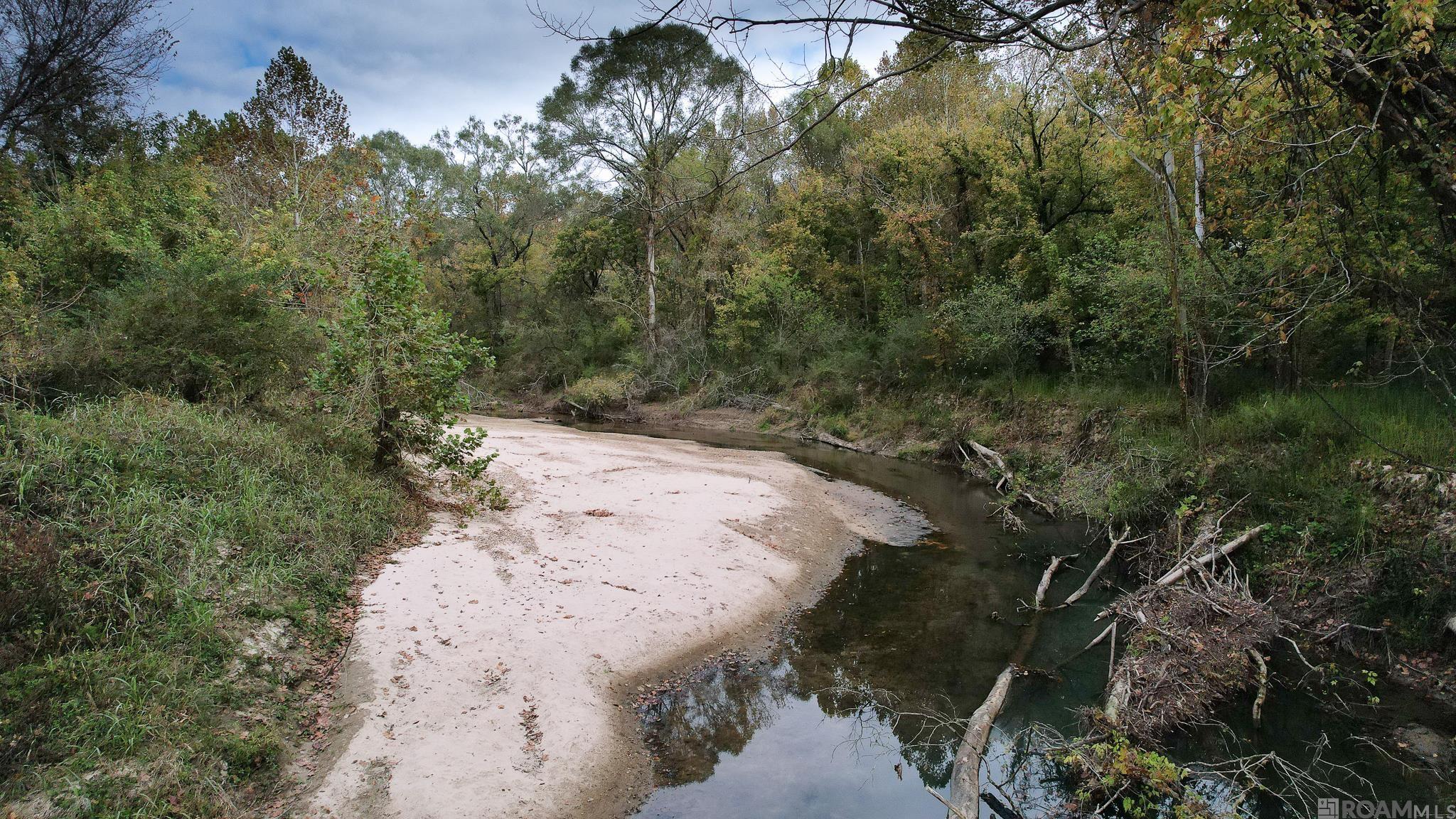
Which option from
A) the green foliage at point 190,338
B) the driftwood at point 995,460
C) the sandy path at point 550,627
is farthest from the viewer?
the driftwood at point 995,460

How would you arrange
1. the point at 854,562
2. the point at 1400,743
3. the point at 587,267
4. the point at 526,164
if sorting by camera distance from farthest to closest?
1. the point at 526,164
2. the point at 587,267
3. the point at 854,562
4. the point at 1400,743

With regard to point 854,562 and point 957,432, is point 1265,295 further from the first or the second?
point 957,432

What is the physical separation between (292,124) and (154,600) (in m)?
24.3

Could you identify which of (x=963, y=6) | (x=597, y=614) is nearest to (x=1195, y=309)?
(x=963, y=6)

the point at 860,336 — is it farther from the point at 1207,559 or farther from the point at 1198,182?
the point at 1207,559

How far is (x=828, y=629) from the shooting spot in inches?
328

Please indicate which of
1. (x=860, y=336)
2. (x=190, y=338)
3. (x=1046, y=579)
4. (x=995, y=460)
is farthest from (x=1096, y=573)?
(x=860, y=336)

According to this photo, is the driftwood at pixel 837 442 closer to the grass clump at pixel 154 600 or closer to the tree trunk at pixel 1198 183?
the tree trunk at pixel 1198 183

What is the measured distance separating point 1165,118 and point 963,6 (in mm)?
1554

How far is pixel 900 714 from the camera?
250 inches

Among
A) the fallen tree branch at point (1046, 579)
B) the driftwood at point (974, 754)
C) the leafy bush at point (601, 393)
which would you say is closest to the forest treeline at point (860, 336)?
the fallen tree branch at point (1046, 579)

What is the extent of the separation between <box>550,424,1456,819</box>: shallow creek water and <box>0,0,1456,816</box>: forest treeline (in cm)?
217

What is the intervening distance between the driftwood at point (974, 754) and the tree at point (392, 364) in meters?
7.76

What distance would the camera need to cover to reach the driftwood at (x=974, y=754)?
4.58 metres
